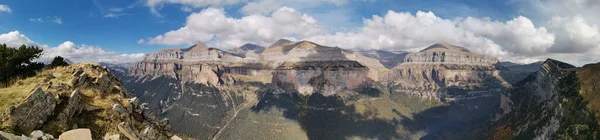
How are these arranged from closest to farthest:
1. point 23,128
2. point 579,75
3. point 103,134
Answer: point 23,128
point 103,134
point 579,75

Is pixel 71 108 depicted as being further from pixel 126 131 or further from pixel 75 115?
pixel 126 131

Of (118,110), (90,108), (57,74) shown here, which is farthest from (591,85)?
(57,74)

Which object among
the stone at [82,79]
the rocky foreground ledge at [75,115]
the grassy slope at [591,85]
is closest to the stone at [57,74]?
the rocky foreground ledge at [75,115]

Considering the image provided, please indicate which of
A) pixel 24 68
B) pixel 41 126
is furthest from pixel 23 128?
pixel 24 68

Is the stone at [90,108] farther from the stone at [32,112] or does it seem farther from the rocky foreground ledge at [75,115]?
the stone at [32,112]

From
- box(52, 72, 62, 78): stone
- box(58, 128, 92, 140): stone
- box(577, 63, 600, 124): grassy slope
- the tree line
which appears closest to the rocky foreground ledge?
box(58, 128, 92, 140): stone

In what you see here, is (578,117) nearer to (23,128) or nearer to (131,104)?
(131,104)

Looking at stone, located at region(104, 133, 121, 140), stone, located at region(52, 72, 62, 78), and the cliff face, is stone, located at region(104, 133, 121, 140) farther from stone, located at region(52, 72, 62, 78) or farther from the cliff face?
the cliff face
